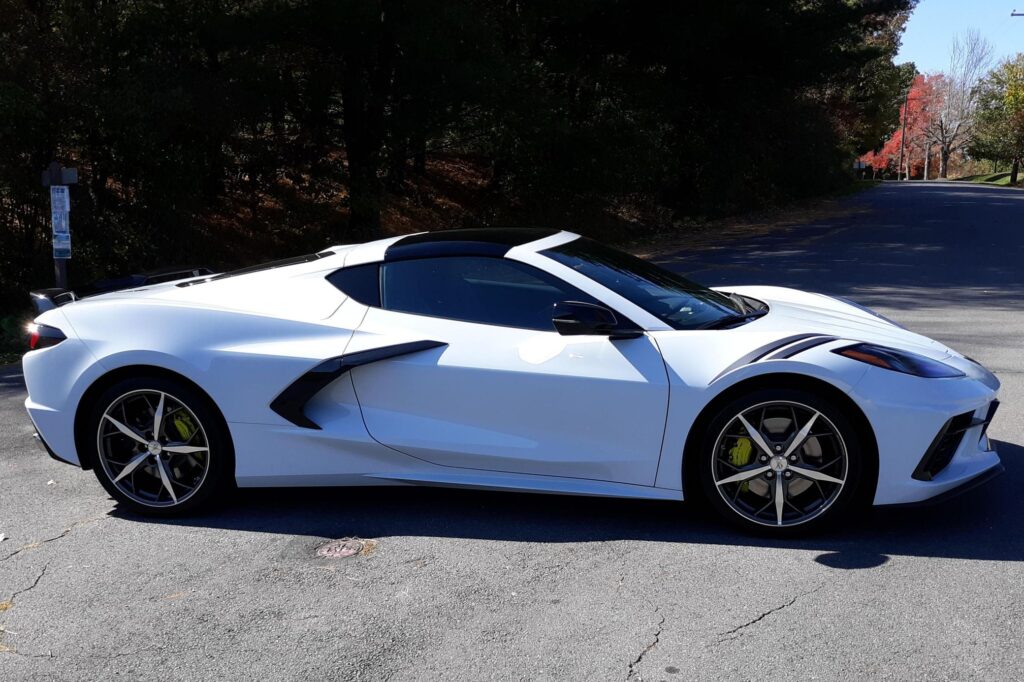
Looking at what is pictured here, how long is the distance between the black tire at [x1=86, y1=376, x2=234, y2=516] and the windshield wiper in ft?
7.86

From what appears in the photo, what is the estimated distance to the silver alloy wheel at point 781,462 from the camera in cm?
438

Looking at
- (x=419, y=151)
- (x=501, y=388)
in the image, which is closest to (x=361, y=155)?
(x=419, y=151)

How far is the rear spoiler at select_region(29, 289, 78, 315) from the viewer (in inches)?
216

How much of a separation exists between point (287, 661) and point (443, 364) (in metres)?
1.62

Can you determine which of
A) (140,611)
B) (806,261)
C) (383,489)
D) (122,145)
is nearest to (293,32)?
(122,145)

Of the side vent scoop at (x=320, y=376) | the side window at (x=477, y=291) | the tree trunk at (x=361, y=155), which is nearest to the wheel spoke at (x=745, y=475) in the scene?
the side window at (x=477, y=291)

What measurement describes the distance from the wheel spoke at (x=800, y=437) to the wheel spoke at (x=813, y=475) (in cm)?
8

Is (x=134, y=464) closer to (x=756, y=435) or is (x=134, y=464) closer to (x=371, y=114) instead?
(x=756, y=435)

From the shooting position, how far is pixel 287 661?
11.5 feet

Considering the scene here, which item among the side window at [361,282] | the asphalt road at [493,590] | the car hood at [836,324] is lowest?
the asphalt road at [493,590]

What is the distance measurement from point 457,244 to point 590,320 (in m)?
0.88

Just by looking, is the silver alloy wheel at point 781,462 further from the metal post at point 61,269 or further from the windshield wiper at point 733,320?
the metal post at point 61,269

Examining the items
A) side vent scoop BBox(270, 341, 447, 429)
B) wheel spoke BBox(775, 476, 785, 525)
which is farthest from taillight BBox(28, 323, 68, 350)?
wheel spoke BBox(775, 476, 785, 525)

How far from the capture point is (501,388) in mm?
4609
